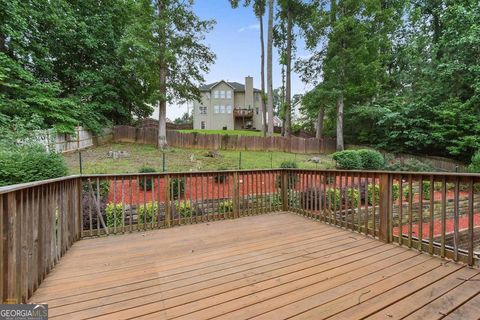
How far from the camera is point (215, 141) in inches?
617

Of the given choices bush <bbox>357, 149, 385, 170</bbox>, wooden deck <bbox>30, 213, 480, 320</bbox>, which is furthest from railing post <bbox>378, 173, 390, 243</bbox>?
bush <bbox>357, 149, 385, 170</bbox>

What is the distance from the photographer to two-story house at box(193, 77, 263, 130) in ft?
93.9

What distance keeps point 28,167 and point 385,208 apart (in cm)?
546

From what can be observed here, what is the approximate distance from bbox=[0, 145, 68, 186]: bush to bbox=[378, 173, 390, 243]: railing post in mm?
5107

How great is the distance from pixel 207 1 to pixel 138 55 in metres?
4.99

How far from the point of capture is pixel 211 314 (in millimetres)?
1689

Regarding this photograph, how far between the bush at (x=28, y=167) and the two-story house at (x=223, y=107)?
2468 cm

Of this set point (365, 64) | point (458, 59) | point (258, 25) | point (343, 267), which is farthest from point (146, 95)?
point (458, 59)

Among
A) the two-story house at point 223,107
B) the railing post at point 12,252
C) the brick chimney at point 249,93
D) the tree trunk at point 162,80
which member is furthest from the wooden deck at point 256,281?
the brick chimney at point 249,93

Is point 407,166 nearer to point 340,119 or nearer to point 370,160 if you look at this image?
point 370,160

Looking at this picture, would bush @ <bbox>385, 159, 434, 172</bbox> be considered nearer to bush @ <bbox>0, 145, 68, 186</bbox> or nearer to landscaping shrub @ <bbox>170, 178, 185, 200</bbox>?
landscaping shrub @ <bbox>170, 178, 185, 200</bbox>

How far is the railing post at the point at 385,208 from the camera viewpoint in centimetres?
300

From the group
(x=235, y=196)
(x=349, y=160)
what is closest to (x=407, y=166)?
(x=349, y=160)

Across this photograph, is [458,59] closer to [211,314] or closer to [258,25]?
[258,25]
